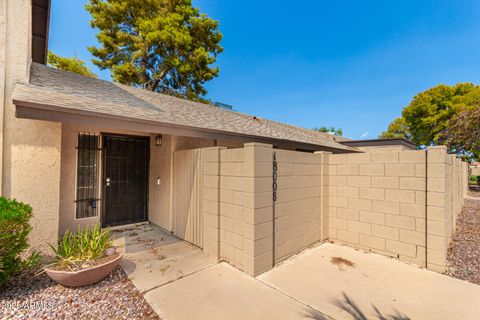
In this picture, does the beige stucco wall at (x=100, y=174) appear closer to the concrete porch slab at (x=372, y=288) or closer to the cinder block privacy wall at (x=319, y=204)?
the cinder block privacy wall at (x=319, y=204)

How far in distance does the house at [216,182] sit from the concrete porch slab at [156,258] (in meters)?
0.30

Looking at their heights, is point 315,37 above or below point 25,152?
above

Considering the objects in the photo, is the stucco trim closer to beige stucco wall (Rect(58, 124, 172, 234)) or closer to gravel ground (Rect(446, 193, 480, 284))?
beige stucco wall (Rect(58, 124, 172, 234))

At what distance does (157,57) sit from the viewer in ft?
49.5

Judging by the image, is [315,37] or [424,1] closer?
[424,1]

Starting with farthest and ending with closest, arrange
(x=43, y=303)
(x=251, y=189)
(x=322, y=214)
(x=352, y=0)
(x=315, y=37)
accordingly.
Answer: (x=315, y=37)
(x=352, y=0)
(x=322, y=214)
(x=251, y=189)
(x=43, y=303)

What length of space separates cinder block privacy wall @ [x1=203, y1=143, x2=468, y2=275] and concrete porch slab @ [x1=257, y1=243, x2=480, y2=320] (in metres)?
0.35

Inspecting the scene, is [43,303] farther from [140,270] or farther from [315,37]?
[315,37]

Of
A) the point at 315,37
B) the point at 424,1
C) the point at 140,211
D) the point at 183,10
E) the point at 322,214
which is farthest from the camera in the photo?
the point at 183,10

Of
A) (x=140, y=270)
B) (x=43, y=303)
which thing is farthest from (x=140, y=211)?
(x=43, y=303)

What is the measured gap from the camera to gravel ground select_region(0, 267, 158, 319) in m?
2.49

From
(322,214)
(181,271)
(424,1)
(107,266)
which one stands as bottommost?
(181,271)

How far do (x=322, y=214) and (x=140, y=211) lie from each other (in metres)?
5.11

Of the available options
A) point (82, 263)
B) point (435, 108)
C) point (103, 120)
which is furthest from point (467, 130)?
point (82, 263)
